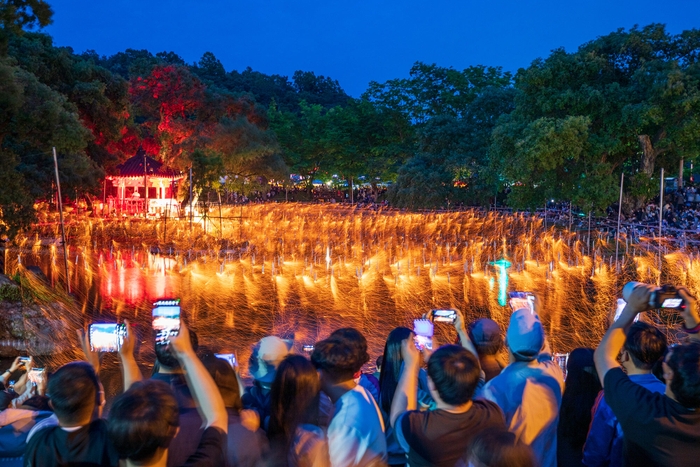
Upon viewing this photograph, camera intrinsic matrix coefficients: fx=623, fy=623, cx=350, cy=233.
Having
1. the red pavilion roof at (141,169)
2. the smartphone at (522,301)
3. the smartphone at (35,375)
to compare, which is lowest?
the smartphone at (35,375)

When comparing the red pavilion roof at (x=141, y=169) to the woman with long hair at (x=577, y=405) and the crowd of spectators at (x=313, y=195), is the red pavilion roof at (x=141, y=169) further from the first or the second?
the woman with long hair at (x=577, y=405)

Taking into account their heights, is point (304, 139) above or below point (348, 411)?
above

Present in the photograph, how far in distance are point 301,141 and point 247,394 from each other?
128ft

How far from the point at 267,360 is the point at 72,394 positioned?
3.07ft

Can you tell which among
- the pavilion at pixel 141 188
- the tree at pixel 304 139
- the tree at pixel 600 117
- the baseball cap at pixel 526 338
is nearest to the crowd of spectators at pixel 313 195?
the tree at pixel 304 139

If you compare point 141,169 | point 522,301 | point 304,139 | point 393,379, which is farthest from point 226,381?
point 304,139

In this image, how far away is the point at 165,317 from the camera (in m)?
3.19

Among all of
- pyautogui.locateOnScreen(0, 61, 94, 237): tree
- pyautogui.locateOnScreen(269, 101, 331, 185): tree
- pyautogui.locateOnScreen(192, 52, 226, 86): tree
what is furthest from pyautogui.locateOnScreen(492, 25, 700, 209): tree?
pyautogui.locateOnScreen(192, 52, 226, 86): tree

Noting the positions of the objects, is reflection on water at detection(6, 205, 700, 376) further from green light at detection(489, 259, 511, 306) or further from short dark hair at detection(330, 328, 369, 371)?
short dark hair at detection(330, 328, 369, 371)

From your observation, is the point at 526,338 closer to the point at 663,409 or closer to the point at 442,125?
the point at 663,409

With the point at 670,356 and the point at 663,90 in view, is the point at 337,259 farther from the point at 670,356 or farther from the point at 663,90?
the point at 670,356

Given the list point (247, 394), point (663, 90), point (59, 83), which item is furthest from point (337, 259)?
point (247, 394)

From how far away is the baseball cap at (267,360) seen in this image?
2.98 meters

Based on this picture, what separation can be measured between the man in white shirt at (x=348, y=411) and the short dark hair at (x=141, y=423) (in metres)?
0.69
